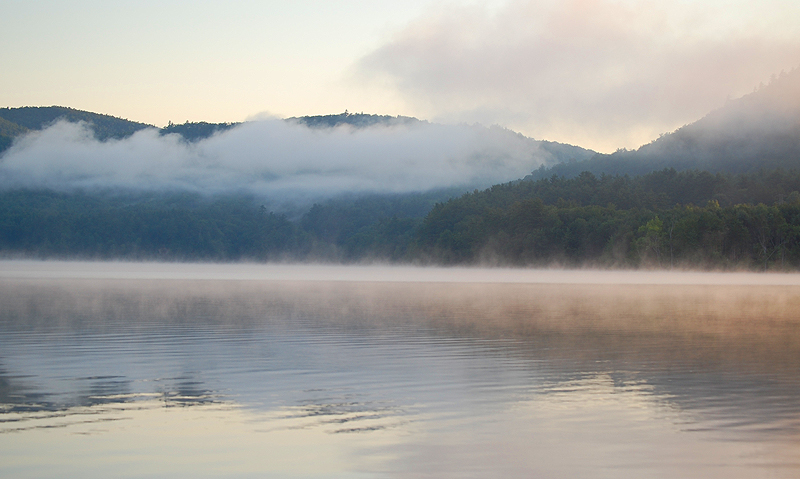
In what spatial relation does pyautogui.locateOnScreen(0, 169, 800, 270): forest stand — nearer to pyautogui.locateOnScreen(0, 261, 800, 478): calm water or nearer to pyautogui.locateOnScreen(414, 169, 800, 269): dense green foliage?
pyautogui.locateOnScreen(414, 169, 800, 269): dense green foliage

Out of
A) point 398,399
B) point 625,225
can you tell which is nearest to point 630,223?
point 625,225

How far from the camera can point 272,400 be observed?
45.5ft

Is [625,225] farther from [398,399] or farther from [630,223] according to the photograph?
[398,399]

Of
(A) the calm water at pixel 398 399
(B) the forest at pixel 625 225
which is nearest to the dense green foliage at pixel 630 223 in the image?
(B) the forest at pixel 625 225

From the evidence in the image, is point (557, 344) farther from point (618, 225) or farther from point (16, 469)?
point (618, 225)

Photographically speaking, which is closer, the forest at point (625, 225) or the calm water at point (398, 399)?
the calm water at point (398, 399)

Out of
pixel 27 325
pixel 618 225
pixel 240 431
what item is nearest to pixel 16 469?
pixel 240 431

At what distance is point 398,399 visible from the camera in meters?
14.0

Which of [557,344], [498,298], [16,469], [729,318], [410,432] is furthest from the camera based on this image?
[498,298]

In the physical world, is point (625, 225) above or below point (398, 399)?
above

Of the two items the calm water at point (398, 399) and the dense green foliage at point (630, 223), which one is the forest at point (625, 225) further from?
the calm water at point (398, 399)

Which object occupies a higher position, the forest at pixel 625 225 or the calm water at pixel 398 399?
the forest at pixel 625 225

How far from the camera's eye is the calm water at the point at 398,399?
10039 mm

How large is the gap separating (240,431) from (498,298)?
34968 mm
